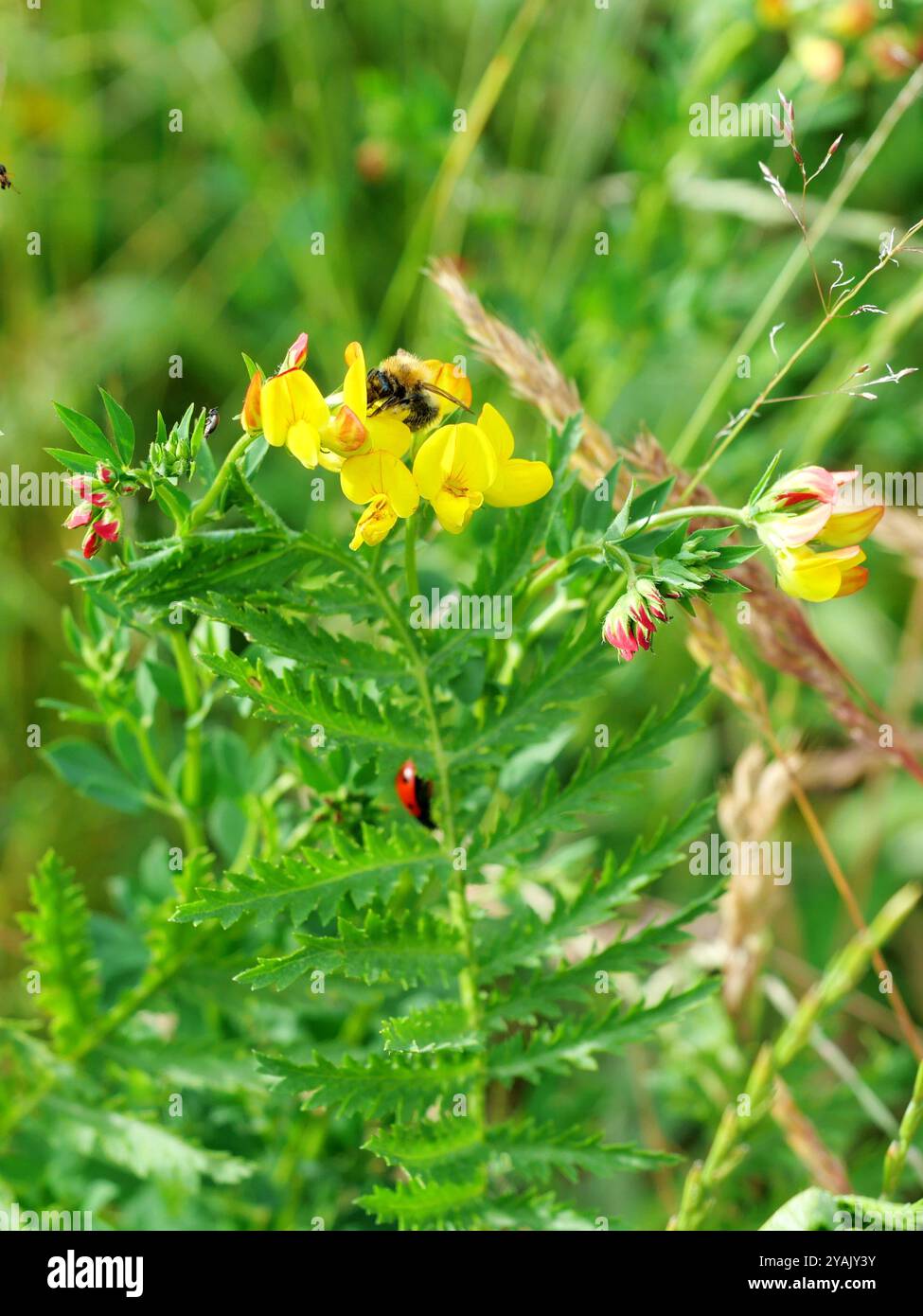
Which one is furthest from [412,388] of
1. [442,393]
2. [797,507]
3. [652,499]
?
[797,507]

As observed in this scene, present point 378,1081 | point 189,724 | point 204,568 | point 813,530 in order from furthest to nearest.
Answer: point 189,724 → point 378,1081 → point 204,568 → point 813,530

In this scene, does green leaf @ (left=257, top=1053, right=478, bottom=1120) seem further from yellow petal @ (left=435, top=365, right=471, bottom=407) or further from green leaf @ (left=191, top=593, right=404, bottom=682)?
yellow petal @ (left=435, top=365, right=471, bottom=407)

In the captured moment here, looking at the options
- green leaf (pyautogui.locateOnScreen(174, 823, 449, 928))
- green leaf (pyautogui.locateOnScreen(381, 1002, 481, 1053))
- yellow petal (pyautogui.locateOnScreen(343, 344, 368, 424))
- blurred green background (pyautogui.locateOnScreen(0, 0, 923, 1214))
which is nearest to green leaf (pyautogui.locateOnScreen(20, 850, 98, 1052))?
green leaf (pyautogui.locateOnScreen(174, 823, 449, 928))

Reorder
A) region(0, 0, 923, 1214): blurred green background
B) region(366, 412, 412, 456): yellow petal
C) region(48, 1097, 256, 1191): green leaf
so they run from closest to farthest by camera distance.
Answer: region(366, 412, 412, 456): yellow petal, region(48, 1097, 256, 1191): green leaf, region(0, 0, 923, 1214): blurred green background

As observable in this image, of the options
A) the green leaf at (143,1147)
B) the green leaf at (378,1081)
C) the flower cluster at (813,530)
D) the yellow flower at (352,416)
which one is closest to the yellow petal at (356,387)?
the yellow flower at (352,416)

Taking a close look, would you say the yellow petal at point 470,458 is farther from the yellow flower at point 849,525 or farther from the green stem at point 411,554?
the yellow flower at point 849,525

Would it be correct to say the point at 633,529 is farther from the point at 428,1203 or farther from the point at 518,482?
the point at 428,1203

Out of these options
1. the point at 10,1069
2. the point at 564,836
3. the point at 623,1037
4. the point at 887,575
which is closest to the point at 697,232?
the point at 887,575
